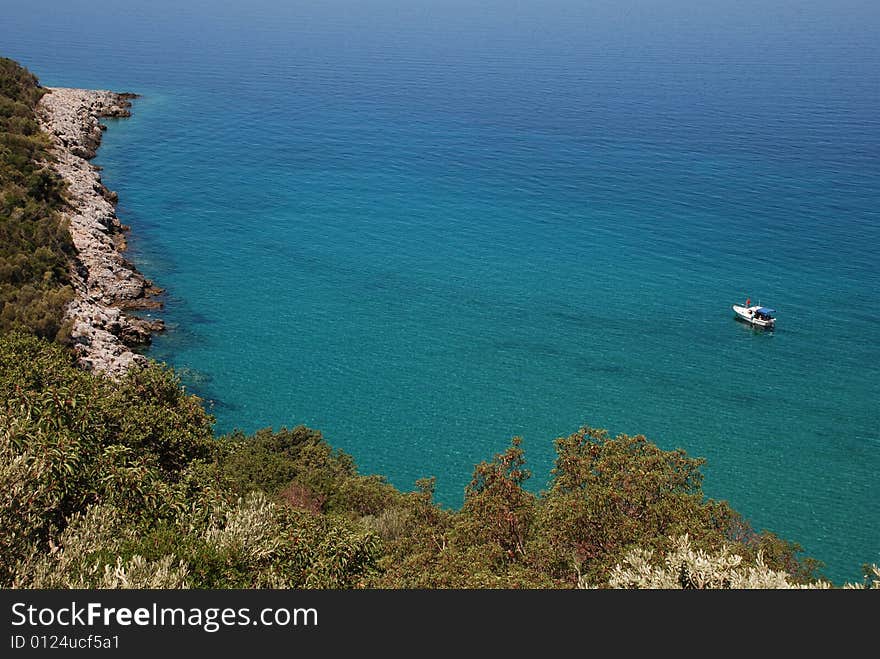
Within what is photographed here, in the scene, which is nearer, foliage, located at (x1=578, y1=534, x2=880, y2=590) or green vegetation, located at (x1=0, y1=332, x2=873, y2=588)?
foliage, located at (x1=578, y1=534, x2=880, y2=590)

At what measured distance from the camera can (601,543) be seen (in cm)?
2195

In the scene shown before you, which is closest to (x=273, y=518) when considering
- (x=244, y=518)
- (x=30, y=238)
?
(x=244, y=518)

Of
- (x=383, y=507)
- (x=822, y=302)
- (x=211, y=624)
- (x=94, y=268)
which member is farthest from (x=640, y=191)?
(x=211, y=624)

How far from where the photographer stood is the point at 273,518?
64.7ft

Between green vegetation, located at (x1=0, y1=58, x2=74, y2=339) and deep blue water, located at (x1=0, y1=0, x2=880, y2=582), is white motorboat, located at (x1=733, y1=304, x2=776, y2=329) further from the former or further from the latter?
green vegetation, located at (x1=0, y1=58, x2=74, y2=339)

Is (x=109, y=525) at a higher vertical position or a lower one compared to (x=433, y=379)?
→ lower

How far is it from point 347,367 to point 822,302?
140ft

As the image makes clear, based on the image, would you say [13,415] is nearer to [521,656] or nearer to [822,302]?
[521,656]

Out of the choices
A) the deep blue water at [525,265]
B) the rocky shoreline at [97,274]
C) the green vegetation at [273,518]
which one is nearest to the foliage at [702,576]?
the green vegetation at [273,518]

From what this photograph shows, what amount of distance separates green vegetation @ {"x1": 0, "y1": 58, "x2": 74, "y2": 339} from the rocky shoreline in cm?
146

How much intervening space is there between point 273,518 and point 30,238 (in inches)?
1677

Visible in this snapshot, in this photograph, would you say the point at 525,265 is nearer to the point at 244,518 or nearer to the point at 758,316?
the point at 758,316

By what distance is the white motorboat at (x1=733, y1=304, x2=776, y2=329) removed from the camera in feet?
195

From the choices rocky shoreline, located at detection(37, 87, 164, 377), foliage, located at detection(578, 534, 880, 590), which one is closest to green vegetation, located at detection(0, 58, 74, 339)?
rocky shoreline, located at detection(37, 87, 164, 377)
